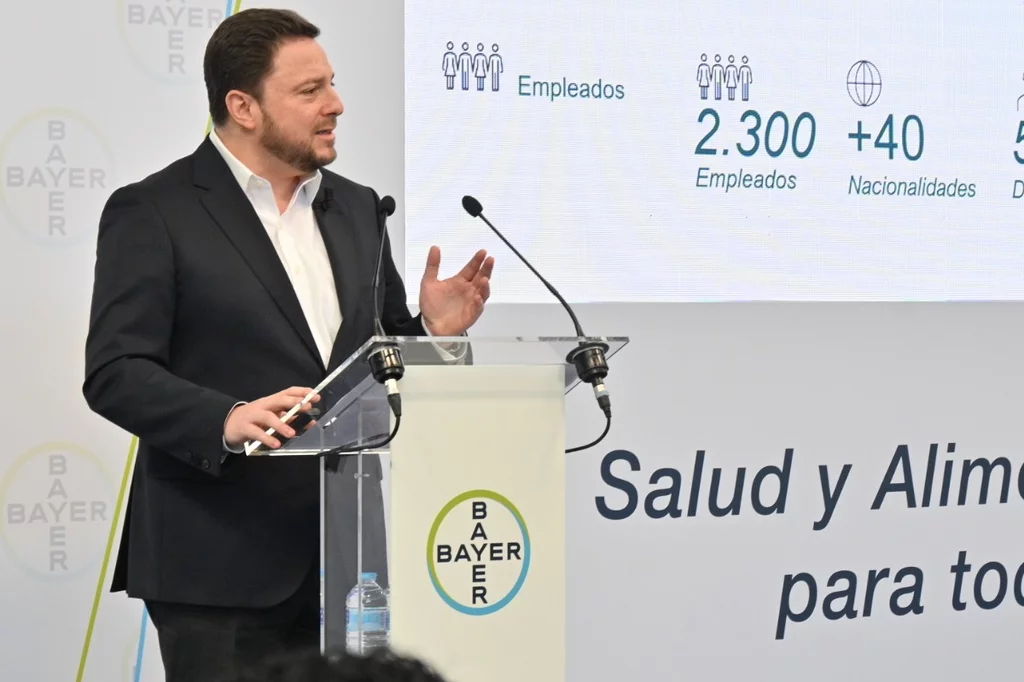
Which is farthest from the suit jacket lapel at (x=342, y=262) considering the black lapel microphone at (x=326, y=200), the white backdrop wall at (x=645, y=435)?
the white backdrop wall at (x=645, y=435)

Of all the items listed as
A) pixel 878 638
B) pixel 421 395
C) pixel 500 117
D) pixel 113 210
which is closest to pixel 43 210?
pixel 113 210

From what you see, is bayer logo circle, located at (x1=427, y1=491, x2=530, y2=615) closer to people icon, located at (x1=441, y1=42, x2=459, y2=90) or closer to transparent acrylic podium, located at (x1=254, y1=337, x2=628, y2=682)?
transparent acrylic podium, located at (x1=254, y1=337, x2=628, y2=682)

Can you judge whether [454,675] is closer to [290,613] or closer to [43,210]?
[290,613]

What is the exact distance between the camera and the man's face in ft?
7.66

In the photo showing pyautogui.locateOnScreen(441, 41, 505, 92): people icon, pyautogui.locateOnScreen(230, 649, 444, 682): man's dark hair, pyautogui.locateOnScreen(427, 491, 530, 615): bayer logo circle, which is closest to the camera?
pyautogui.locateOnScreen(230, 649, 444, 682): man's dark hair

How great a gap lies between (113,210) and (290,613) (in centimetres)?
75

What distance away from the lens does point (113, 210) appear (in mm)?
2225

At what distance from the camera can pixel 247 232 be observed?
7.37 feet

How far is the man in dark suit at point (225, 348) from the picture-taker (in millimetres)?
2086

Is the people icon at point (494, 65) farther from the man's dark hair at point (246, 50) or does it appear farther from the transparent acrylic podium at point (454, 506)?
the transparent acrylic podium at point (454, 506)

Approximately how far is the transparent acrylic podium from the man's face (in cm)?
68

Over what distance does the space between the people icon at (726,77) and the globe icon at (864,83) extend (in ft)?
1.02

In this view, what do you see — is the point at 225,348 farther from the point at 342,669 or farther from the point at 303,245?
the point at 342,669

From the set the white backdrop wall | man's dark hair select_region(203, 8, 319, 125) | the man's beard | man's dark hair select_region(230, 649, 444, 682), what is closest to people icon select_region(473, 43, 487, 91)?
the white backdrop wall
